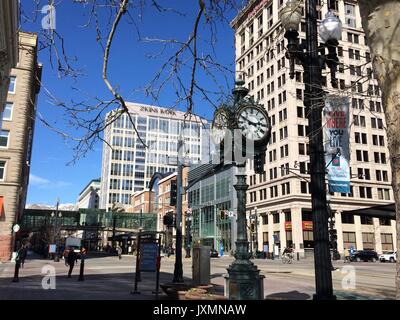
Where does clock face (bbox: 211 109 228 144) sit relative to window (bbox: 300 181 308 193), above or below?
below

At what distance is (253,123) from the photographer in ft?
33.1

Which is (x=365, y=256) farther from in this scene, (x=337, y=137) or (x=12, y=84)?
(x=12, y=84)

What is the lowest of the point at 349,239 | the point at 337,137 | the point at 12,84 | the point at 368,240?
the point at 368,240

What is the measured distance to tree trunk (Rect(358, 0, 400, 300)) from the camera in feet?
12.0

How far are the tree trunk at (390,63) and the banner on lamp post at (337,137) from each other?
3977 millimetres

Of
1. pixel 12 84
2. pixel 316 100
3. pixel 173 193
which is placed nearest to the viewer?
pixel 316 100

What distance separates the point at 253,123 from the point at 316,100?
268 cm

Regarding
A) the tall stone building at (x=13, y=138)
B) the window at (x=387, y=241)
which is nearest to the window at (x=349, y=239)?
the window at (x=387, y=241)

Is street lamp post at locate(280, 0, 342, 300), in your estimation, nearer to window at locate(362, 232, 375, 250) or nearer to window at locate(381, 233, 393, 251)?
window at locate(362, 232, 375, 250)

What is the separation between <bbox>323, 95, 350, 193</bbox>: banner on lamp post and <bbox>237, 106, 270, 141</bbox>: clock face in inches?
58.6

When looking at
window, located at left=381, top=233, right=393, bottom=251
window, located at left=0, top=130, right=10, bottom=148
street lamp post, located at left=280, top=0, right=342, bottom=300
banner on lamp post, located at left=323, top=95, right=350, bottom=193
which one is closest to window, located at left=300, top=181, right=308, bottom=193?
window, located at left=381, top=233, right=393, bottom=251

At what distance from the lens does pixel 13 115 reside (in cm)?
4222

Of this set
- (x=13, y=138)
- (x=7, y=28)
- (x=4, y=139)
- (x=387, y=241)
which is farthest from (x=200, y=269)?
(x=387, y=241)
